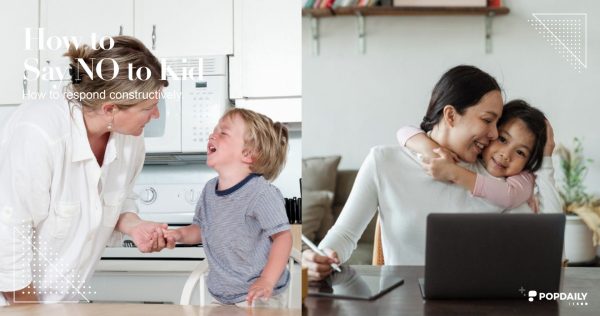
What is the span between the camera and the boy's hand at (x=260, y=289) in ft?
3.48

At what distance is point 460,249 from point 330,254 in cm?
11

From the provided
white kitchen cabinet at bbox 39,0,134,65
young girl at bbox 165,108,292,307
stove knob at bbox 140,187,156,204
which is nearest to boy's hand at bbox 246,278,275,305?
young girl at bbox 165,108,292,307

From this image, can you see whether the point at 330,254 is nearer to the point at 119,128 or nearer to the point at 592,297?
the point at 592,297

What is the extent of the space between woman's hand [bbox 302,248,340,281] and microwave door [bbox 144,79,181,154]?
0.63 metres

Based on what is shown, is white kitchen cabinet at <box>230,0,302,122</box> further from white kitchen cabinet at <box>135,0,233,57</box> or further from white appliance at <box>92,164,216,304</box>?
white appliance at <box>92,164,216,304</box>

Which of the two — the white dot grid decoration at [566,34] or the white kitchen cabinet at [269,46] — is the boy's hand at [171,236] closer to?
the white kitchen cabinet at [269,46]

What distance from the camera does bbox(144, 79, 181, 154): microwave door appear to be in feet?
3.67

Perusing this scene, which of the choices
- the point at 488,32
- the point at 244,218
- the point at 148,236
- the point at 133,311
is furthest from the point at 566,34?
the point at 148,236

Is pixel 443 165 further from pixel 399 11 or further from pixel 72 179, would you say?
pixel 72 179

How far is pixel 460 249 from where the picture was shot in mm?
517

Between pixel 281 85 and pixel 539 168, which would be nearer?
pixel 539 168

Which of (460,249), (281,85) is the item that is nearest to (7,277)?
(281,85)

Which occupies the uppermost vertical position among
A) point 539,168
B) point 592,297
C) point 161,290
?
point 539,168

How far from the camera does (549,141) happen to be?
53 cm
